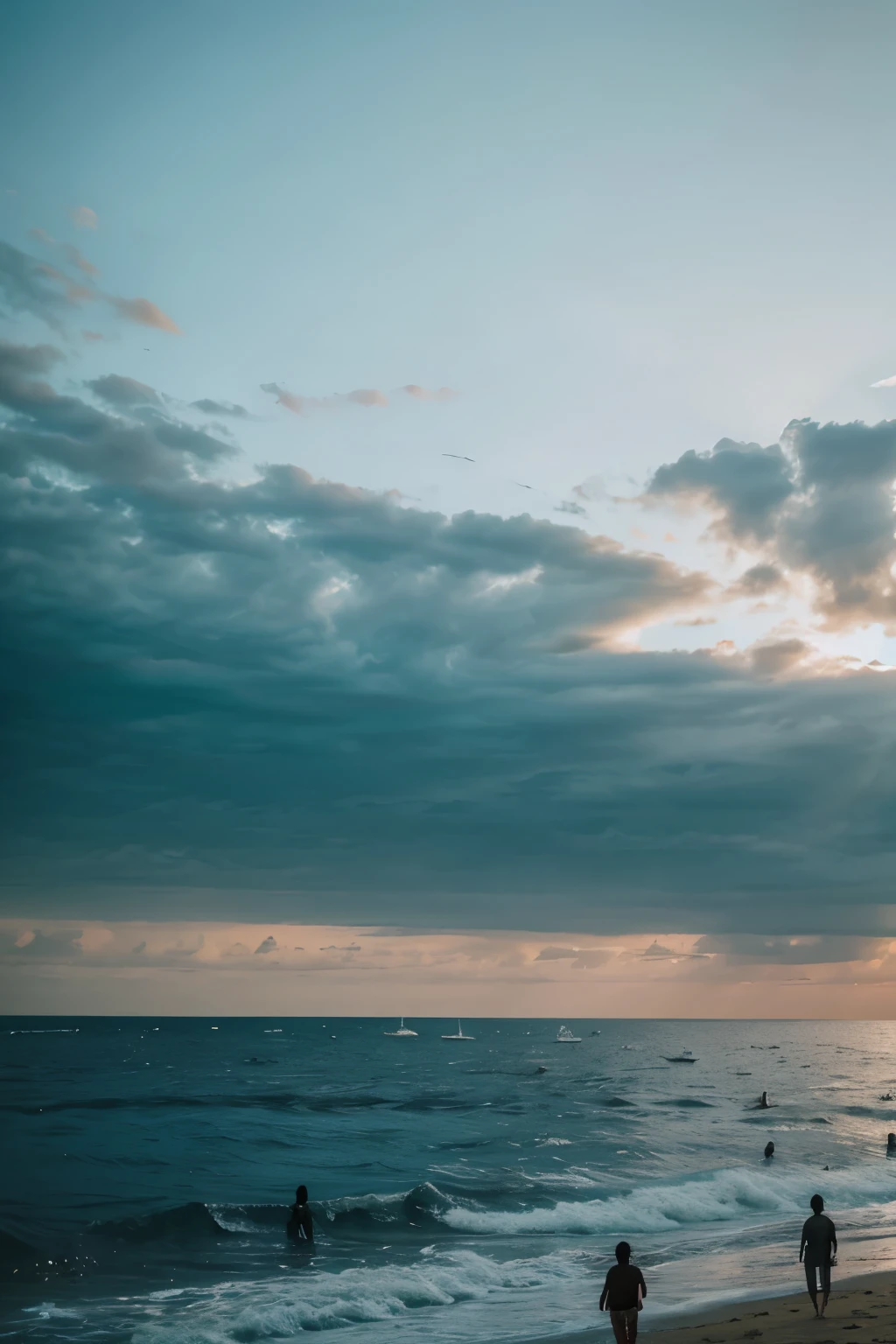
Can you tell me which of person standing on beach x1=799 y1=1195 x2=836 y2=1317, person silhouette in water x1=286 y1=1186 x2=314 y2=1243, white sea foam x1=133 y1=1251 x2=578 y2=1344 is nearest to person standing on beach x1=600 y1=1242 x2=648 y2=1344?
person standing on beach x1=799 y1=1195 x2=836 y2=1317

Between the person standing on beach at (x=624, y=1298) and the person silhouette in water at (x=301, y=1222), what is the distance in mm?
19298

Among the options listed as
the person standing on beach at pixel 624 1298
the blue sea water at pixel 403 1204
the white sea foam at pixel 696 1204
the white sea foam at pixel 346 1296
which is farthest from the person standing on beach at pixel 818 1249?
the white sea foam at pixel 696 1204

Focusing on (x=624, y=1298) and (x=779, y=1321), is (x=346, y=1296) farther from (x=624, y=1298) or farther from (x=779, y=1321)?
(x=624, y=1298)

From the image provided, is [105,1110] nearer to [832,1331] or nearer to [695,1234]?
[695,1234]

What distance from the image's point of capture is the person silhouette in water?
34.0 m

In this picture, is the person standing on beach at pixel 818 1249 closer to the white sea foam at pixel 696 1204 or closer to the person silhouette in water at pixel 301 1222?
the white sea foam at pixel 696 1204

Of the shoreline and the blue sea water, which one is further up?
the shoreline

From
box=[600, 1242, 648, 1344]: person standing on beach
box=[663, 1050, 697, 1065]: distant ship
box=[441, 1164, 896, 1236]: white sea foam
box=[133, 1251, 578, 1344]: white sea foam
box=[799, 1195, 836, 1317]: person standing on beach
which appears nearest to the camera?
box=[600, 1242, 648, 1344]: person standing on beach

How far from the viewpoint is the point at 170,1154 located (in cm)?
5231

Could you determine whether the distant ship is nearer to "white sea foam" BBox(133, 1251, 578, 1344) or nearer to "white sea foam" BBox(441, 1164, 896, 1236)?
"white sea foam" BBox(441, 1164, 896, 1236)

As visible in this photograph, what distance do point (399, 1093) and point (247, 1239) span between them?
63296 millimetres

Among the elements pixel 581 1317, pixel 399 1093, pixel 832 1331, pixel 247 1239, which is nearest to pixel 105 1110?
pixel 399 1093

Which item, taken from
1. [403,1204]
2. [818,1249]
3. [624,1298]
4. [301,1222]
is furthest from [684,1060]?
[624,1298]

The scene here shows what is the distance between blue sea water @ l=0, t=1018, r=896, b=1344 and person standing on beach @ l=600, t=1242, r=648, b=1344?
6.61 m
